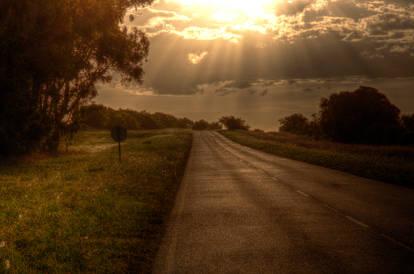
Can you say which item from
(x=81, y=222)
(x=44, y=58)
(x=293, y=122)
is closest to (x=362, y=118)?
(x=44, y=58)

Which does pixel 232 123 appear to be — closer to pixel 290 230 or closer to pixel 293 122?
pixel 293 122

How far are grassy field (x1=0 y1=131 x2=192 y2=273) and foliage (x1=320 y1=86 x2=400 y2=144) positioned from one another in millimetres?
52119

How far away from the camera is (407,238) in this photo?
720 cm

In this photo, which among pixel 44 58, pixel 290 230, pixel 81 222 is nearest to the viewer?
pixel 290 230

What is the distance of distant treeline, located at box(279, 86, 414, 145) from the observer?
56594 mm

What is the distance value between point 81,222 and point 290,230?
16.1ft

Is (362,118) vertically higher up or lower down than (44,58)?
lower down

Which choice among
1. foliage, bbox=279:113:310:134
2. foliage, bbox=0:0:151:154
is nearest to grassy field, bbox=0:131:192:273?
foliage, bbox=0:0:151:154

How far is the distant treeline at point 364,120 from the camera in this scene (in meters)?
56.6

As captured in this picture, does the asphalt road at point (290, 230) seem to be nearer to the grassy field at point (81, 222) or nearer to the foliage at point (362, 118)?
the grassy field at point (81, 222)

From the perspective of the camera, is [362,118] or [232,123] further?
[232,123]

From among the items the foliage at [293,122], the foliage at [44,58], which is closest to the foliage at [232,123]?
the foliage at [293,122]

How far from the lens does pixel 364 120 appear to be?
199ft

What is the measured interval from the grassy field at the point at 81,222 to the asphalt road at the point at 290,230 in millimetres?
573
